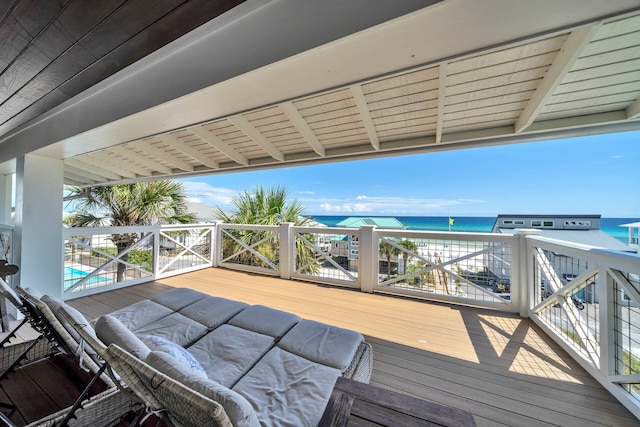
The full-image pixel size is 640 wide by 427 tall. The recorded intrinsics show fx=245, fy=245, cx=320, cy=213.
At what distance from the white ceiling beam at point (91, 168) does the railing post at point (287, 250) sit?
3.47 meters

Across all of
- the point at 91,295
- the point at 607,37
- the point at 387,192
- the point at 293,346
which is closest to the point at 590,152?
the point at 387,192

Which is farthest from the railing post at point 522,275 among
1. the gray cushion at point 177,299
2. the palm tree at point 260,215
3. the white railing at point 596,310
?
the palm tree at point 260,215

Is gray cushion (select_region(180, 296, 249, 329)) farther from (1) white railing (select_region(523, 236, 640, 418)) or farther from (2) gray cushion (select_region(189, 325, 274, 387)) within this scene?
(1) white railing (select_region(523, 236, 640, 418))

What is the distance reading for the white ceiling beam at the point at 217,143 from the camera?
3049mm

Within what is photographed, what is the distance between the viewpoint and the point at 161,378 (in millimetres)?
783

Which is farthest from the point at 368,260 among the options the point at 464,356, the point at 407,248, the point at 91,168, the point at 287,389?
the point at 91,168

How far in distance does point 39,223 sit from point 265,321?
321 cm

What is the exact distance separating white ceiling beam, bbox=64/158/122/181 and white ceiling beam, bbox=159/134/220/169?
196 centimetres

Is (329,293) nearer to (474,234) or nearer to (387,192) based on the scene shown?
(474,234)

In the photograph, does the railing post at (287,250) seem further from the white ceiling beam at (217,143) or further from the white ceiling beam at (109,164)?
the white ceiling beam at (109,164)

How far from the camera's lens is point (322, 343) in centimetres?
165

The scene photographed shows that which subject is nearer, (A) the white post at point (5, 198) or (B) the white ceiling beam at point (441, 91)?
(B) the white ceiling beam at point (441, 91)

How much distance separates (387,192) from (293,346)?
2487 cm

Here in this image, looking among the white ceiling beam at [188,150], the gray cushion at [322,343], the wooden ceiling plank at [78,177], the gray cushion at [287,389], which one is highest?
the white ceiling beam at [188,150]
